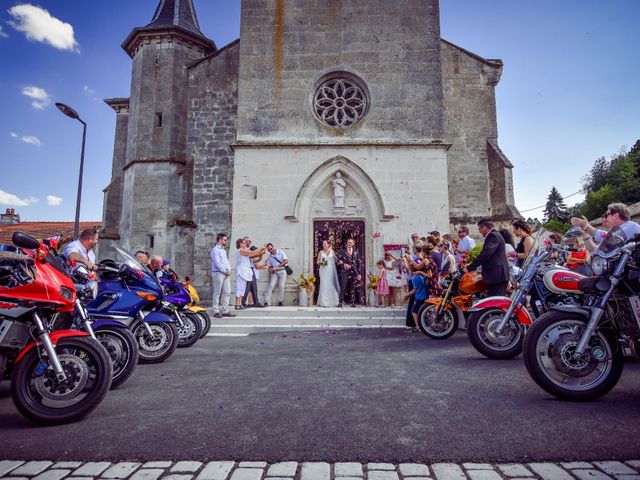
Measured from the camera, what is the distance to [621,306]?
3.34 metres

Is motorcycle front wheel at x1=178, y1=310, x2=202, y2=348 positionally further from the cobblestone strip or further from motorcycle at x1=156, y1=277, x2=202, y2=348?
the cobblestone strip

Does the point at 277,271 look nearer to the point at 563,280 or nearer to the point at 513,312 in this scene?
the point at 513,312

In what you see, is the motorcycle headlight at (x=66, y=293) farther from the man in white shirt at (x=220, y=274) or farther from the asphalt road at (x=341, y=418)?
the man in white shirt at (x=220, y=274)

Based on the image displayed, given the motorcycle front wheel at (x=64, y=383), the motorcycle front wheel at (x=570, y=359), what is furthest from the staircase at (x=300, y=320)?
the motorcycle front wheel at (x=570, y=359)

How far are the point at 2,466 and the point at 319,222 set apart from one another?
442 inches

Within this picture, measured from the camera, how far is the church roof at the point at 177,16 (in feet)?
54.9

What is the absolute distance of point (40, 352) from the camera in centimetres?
297

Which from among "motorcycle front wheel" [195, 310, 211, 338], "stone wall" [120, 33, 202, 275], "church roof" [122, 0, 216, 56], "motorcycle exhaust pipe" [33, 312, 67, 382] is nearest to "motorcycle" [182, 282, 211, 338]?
"motorcycle front wheel" [195, 310, 211, 338]

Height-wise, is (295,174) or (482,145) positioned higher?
(482,145)

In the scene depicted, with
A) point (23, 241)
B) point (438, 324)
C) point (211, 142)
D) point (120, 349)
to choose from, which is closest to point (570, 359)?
point (438, 324)

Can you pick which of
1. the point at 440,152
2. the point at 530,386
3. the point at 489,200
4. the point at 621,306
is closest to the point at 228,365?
the point at 530,386

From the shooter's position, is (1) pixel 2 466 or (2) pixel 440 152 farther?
(2) pixel 440 152

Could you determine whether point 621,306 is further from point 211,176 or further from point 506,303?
point 211,176

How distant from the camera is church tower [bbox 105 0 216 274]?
1537 cm
